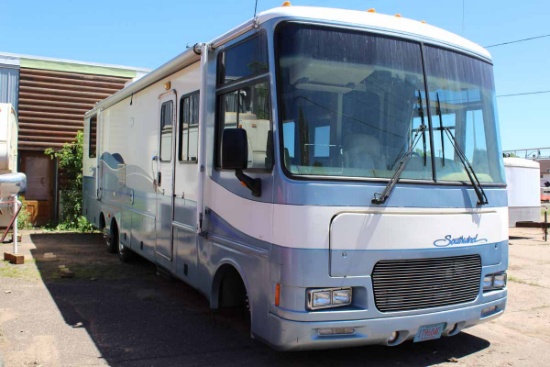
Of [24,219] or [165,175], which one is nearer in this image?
[165,175]

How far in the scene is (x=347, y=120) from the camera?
4.33 m

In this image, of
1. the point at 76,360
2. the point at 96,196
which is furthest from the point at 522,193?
the point at 76,360

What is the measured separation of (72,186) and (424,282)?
12.9m

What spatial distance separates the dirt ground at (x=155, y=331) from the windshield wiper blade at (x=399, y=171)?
164cm

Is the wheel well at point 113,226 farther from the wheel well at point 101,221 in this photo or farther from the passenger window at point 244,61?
the passenger window at point 244,61

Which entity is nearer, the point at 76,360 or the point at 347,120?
the point at 347,120

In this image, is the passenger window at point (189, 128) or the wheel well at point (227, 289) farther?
the passenger window at point (189, 128)

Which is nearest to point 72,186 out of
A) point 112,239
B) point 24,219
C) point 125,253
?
point 24,219

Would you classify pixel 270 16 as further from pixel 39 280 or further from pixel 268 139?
pixel 39 280

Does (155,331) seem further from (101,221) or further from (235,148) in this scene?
(101,221)

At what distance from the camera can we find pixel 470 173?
4.78m

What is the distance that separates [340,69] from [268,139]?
2.67 ft

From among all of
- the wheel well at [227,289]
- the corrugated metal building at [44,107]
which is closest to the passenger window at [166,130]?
the wheel well at [227,289]

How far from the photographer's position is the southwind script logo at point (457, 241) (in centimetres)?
449
